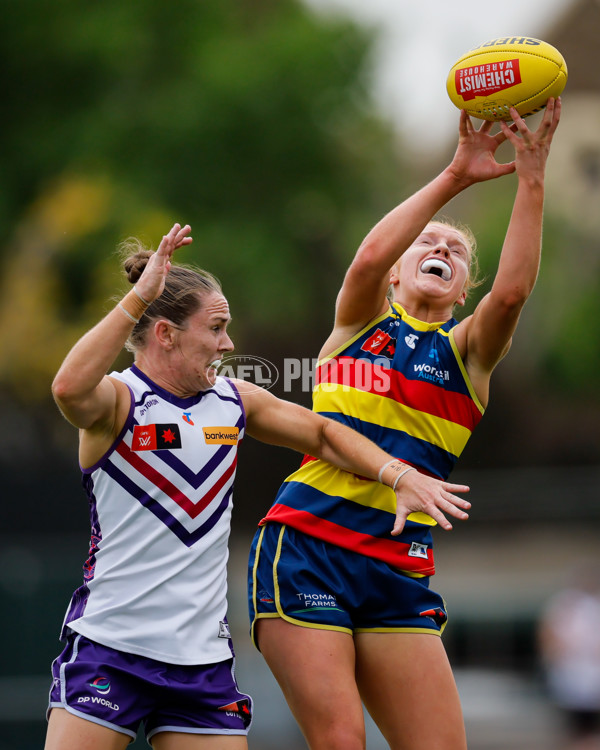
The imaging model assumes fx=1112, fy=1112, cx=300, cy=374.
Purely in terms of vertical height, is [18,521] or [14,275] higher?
[14,275]

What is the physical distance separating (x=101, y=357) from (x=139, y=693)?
1166 mm

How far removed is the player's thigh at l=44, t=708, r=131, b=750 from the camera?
3670 mm

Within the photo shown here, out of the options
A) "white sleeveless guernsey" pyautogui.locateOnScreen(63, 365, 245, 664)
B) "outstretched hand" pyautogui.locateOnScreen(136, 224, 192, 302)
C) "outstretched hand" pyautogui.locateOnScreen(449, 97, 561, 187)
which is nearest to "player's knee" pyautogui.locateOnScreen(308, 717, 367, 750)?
"white sleeveless guernsey" pyautogui.locateOnScreen(63, 365, 245, 664)

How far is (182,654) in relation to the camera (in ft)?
12.7

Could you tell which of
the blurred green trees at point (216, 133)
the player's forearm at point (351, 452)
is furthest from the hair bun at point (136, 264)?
the blurred green trees at point (216, 133)

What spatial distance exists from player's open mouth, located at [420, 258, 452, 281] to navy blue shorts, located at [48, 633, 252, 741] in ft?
5.79

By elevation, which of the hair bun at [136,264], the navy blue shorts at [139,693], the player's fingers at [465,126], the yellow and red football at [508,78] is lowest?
the navy blue shorts at [139,693]

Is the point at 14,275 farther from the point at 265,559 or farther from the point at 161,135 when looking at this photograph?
the point at 265,559

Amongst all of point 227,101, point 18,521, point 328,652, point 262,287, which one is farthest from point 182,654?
point 227,101

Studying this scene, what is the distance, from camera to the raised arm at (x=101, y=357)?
366 centimetres

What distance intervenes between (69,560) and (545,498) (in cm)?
1095

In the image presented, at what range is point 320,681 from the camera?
4.00 metres

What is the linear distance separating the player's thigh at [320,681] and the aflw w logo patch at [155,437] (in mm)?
809

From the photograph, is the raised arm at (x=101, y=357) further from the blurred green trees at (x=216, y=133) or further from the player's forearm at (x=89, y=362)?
the blurred green trees at (x=216, y=133)
